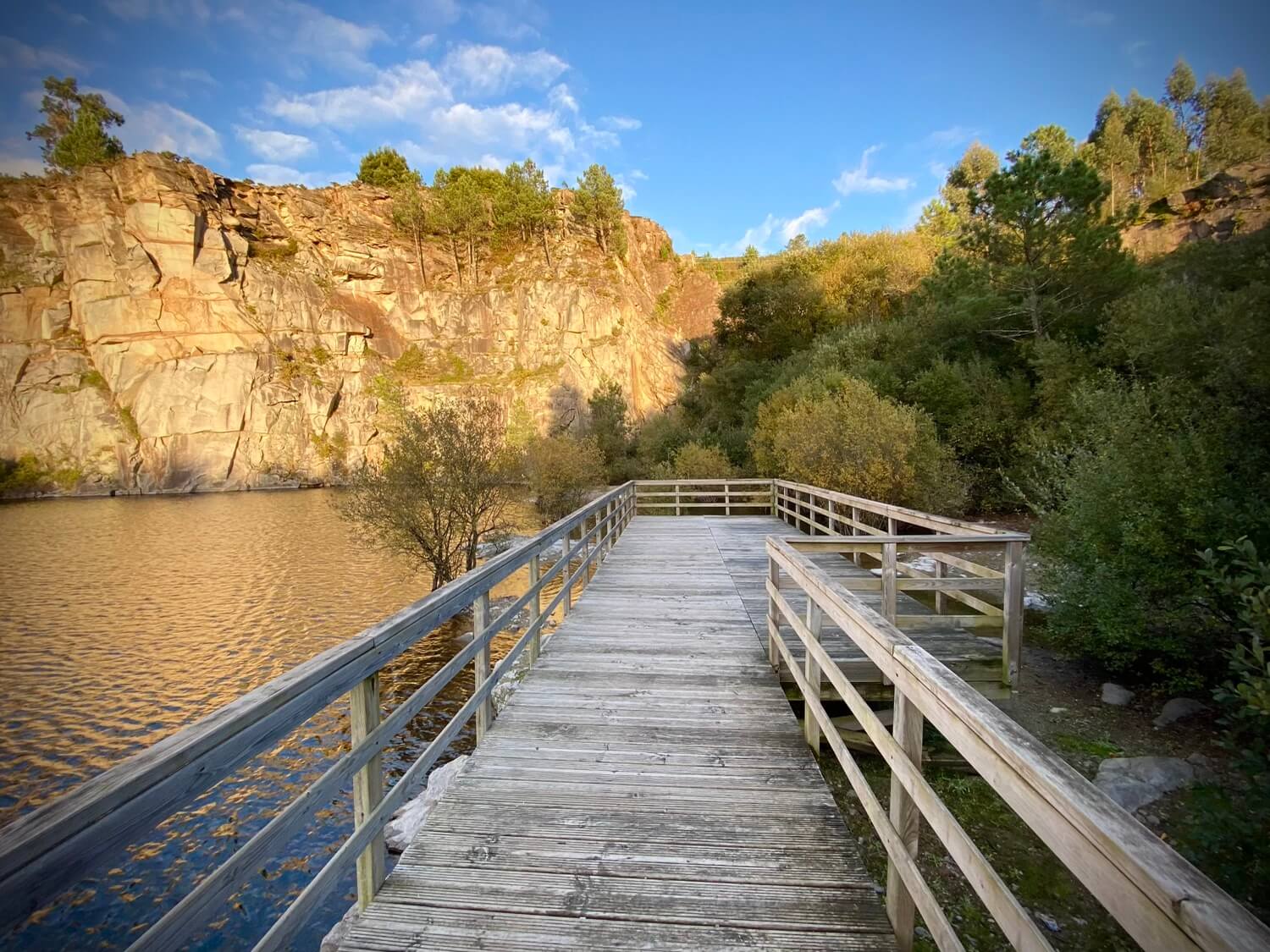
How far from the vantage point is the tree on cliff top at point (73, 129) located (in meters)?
48.3

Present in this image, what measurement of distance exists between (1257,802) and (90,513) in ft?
153

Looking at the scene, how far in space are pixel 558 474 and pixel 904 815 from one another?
20.6m

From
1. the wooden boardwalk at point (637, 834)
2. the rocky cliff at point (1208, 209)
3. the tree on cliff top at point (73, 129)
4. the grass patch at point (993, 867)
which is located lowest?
the grass patch at point (993, 867)

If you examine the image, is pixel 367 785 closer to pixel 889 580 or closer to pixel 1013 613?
pixel 889 580

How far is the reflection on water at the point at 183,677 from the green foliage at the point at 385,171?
166ft

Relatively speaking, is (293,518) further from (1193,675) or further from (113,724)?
(1193,675)

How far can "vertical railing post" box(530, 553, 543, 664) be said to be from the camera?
448 centimetres

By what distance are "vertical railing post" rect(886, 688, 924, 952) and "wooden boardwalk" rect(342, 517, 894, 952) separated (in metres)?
0.08

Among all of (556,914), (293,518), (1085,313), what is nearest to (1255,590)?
(556,914)

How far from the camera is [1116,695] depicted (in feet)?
19.3

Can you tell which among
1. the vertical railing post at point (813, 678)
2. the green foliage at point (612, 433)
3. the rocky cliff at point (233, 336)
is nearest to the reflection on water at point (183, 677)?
the vertical railing post at point (813, 678)

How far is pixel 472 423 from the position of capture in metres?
14.5

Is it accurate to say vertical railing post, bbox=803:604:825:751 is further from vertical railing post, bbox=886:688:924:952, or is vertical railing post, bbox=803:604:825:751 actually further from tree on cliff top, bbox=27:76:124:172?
tree on cliff top, bbox=27:76:124:172

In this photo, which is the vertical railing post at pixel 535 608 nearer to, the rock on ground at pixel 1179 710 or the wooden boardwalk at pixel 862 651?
the wooden boardwalk at pixel 862 651
